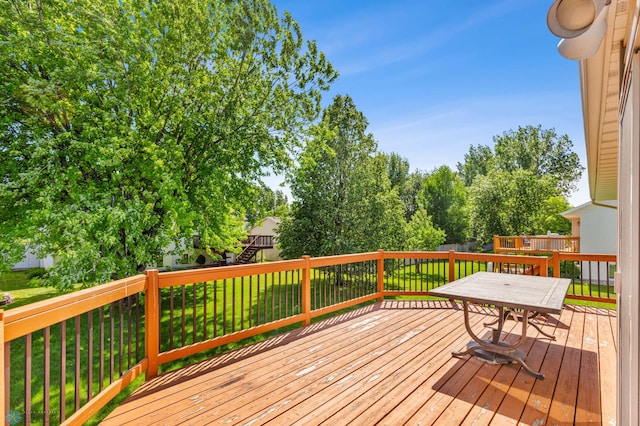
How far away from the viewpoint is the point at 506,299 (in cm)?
294

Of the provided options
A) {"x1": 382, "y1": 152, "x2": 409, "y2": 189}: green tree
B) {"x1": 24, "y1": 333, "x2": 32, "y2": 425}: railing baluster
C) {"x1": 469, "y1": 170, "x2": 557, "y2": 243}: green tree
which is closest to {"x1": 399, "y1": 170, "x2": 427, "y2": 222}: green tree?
{"x1": 382, "y1": 152, "x2": 409, "y2": 189}: green tree

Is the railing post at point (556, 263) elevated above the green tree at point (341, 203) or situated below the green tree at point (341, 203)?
below

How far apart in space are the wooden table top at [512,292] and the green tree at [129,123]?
528 cm

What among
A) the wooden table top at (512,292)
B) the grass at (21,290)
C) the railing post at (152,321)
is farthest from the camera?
the grass at (21,290)

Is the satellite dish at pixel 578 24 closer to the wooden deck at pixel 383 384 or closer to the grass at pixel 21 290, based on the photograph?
the wooden deck at pixel 383 384

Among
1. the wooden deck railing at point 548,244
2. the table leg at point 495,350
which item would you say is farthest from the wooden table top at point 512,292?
the wooden deck railing at point 548,244

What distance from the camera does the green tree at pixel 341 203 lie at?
10.3m

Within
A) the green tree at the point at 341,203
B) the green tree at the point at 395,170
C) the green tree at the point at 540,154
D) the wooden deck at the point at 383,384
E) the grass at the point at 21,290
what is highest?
the green tree at the point at 540,154

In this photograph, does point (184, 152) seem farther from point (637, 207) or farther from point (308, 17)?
point (637, 207)

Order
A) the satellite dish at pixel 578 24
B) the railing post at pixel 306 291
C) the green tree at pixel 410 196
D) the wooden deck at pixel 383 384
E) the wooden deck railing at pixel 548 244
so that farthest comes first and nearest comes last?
the green tree at pixel 410 196 < the wooden deck railing at pixel 548 244 < the railing post at pixel 306 291 < the wooden deck at pixel 383 384 < the satellite dish at pixel 578 24

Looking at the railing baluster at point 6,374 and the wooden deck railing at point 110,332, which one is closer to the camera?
the railing baluster at point 6,374

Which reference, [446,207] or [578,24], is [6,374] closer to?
[578,24]

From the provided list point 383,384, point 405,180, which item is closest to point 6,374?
point 383,384

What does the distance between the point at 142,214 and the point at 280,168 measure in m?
3.63
